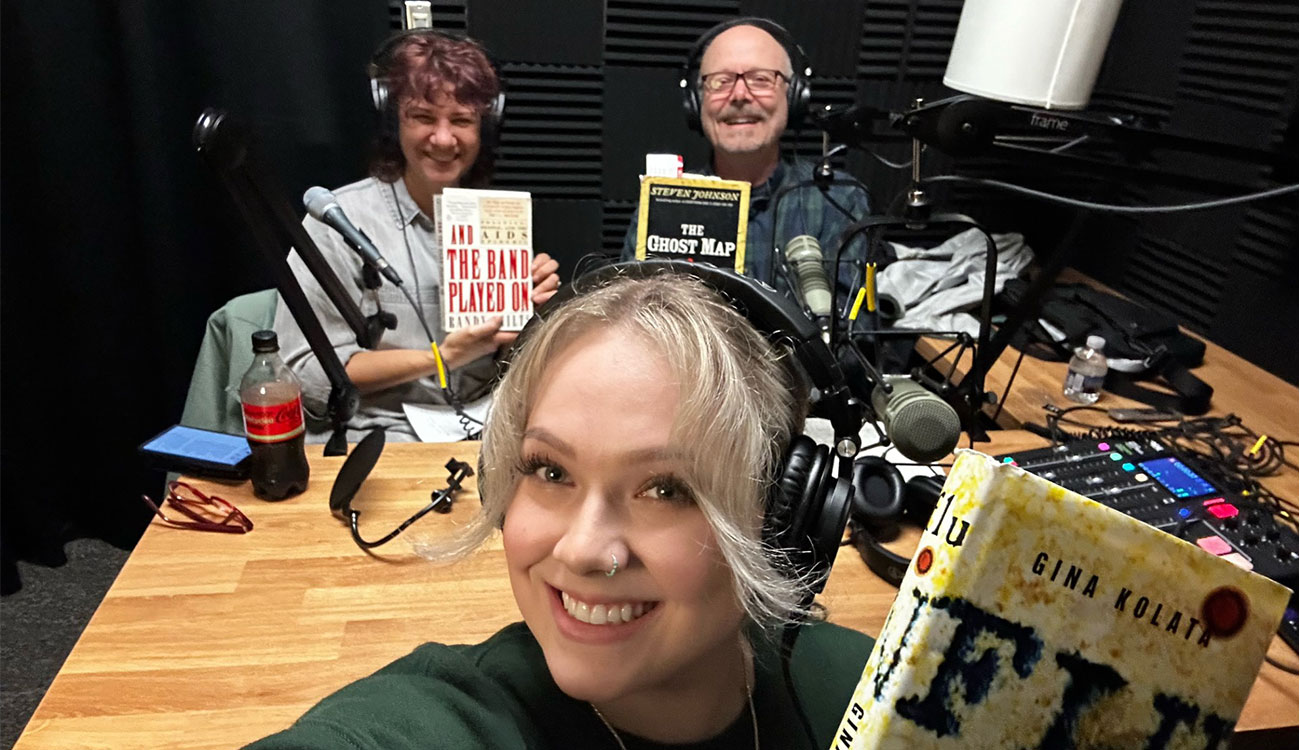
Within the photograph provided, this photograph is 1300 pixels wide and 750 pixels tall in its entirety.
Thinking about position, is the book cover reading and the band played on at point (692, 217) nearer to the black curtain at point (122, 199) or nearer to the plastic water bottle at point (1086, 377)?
the plastic water bottle at point (1086, 377)

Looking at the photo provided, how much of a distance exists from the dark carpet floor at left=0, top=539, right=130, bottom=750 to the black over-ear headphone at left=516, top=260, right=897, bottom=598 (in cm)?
198

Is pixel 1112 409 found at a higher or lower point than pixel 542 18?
lower

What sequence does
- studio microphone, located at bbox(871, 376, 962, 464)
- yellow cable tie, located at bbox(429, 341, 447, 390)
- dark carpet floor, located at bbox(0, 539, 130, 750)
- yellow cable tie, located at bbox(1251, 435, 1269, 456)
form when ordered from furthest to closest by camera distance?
Result: 1. dark carpet floor, located at bbox(0, 539, 130, 750)
2. yellow cable tie, located at bbox(429, 341, 447, 390)
3. yellow cable tie, located at bbox(1251, 435, 1269, 456)
4. studio microphone, located at bbox(871, 376, 962, 464)

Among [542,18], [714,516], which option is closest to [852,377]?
[714,516]

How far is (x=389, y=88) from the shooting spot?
6.11ft

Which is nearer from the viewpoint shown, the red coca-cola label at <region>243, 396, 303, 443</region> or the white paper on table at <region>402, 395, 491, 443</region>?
the red coca-cola label at <region>243, 396, 303, 443</region>

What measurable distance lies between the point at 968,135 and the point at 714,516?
573 mm

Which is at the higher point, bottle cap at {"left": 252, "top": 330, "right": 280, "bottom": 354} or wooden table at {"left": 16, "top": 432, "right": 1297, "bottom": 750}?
bottle cap at {"left": 252, "top": 330, "right": 280, "bottom": 354}

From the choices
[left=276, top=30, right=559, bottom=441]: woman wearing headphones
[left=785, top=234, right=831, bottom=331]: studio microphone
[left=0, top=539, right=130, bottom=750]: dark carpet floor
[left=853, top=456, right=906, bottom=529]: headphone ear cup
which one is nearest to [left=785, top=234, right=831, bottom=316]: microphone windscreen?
[left=785, top=234, right=831, bottom=331]: studio microphone

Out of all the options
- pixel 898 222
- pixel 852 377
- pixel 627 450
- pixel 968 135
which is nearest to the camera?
pixel 627 450

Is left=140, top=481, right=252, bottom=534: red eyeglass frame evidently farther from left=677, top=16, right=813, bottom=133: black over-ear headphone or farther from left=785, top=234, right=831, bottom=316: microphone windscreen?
left=677, top=16, right=813, bottom=133: black over-ear headphone

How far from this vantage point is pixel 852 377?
153 cm

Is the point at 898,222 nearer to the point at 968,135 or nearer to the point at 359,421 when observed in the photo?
the point at 968,135

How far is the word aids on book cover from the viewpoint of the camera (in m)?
0.40
